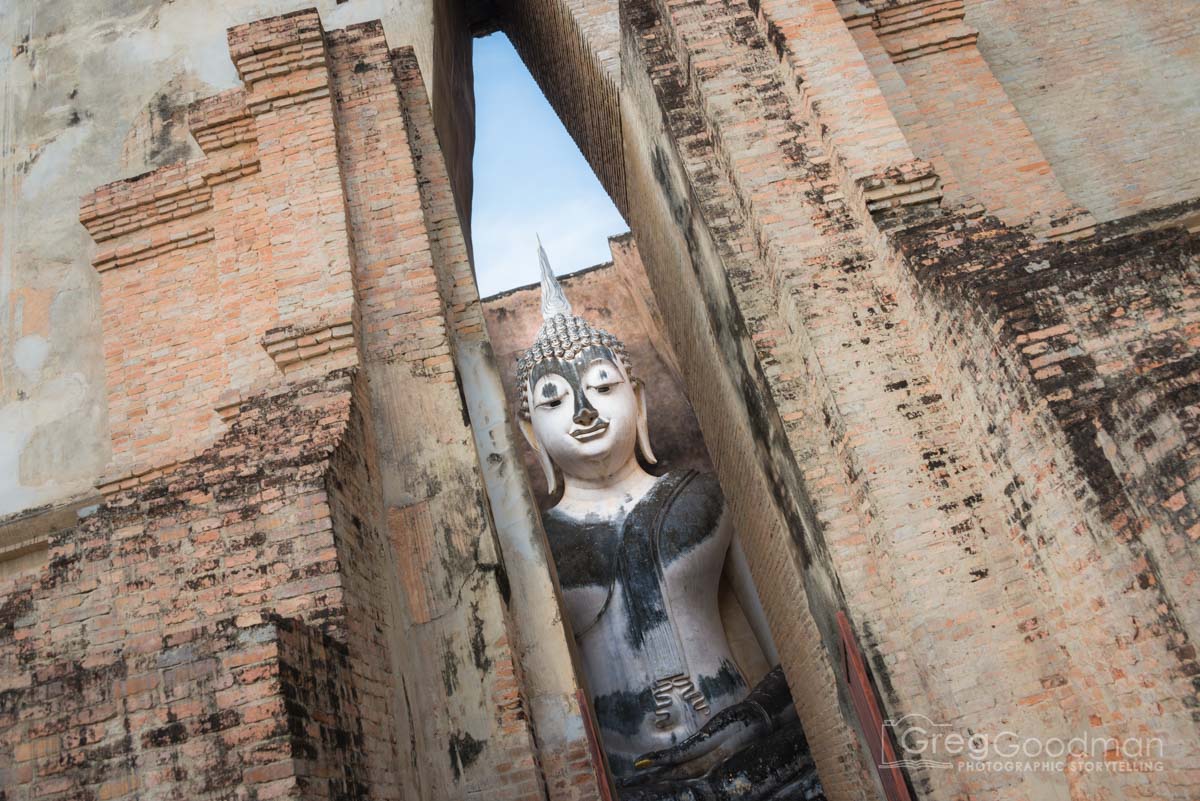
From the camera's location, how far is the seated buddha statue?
6699mm

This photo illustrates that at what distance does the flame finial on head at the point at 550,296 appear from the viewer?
32.1 ft

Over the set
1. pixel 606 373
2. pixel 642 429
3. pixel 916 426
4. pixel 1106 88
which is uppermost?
pixel 1106 88

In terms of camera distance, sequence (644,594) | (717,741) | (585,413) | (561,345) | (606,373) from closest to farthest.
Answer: (717,741)
(644,594)
(585,413)
(606,373)
(561,345)

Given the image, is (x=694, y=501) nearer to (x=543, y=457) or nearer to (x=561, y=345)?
(x=543, y=457)

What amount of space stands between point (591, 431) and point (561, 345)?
883mm

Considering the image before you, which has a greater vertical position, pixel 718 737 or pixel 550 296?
pixel 550 296

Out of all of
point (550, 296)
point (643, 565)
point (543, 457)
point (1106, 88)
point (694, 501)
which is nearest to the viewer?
point (1106, 88)

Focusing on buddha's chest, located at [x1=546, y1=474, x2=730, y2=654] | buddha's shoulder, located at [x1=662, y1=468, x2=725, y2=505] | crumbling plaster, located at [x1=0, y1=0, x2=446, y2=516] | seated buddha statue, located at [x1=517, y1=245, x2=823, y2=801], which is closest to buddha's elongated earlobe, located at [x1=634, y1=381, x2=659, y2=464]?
seated buddha statue, located at [x1=517, y1=245, x2=823, y2=801]

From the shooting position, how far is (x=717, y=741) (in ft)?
22.2

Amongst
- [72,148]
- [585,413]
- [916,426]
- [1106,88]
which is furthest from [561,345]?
[1106,88]

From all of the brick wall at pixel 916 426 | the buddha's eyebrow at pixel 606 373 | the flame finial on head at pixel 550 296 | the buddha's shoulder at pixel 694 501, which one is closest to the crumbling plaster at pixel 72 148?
the flame finial on head at pixel 550 296

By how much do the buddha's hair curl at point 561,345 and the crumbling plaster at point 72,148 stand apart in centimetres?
242

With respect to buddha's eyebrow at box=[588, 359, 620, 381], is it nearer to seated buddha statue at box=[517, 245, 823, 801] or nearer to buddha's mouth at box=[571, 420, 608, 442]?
seated buddha statue at box=[517, 245, 823, 801]

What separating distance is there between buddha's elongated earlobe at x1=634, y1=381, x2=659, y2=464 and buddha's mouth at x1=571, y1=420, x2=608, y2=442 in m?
0.68
